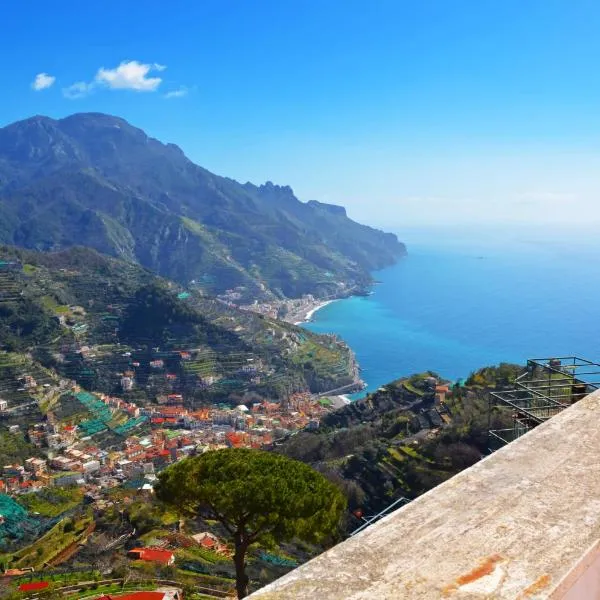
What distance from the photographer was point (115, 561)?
1067cm

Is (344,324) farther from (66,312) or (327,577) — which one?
(327,577)

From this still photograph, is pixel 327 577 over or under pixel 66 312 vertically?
over

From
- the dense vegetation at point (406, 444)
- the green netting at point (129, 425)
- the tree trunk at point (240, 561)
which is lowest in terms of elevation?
the green netting at point (129, 425)

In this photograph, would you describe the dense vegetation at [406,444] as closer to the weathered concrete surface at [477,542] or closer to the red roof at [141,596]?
the red roof at [141,596]

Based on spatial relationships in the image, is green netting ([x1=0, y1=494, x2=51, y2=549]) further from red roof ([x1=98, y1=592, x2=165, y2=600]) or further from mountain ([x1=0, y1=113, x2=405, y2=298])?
mountain ([x1=0, y1=113, x2=405, y2=298])

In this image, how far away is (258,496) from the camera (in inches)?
244

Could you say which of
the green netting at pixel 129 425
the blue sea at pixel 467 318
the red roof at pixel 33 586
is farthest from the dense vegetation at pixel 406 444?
the blue sea at pixel 467 318

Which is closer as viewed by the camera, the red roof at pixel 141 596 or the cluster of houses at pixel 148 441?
the red roof at pixel 141 596

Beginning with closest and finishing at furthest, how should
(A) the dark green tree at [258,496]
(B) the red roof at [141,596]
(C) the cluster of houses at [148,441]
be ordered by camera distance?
1. (A) the dark green tree at [258,496]
2. (B) the red roof at [141,596]
3. (C) the cluster of houses at [148,441]

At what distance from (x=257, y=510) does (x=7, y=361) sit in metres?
43.9

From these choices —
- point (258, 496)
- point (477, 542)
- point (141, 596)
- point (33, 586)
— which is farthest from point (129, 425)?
point (477, 542)

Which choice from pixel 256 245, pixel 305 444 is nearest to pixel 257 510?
pixel 305 444

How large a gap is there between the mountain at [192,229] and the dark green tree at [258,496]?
304 feet

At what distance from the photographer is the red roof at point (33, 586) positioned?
9.43 meters
